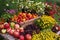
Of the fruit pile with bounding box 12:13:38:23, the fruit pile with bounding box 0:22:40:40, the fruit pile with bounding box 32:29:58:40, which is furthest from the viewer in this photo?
the fruit pile with bounding box 12:13:38:23

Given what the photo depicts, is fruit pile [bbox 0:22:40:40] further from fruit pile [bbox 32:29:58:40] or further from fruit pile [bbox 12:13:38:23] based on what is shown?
fruit pile [bbox 12:13:38:23]

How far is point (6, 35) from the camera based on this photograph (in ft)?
19.4

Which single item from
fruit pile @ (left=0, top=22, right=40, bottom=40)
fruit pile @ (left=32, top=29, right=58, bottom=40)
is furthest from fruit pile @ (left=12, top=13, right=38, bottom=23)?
fruit pile @ (left=32, top=29, right=58, bottom=40)

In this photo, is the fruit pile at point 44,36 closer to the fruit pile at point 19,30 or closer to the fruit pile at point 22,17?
the fruit pile at point 19,30

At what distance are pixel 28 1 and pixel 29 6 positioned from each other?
16.9 inches

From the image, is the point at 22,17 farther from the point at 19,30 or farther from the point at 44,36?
the point at 44,36

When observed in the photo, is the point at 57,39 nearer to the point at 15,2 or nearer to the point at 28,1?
the point at 15,2

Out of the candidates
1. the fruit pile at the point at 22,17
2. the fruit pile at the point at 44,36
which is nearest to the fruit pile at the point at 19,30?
the fruit pile at the point at 44,36

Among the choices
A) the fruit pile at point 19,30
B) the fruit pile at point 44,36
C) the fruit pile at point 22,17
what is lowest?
the fruit pile at point 22,17

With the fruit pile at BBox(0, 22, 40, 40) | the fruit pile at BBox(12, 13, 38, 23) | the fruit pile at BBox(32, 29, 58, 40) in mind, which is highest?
the fruit pile at BBox(32, 29, 58, 40)

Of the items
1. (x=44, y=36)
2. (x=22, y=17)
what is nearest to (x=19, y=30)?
(x=44, y=36)

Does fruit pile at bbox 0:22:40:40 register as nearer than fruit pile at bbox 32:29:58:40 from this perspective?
No

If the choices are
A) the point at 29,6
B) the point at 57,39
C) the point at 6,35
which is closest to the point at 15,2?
the point at 29,6

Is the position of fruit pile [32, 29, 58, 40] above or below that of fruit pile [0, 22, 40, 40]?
above
